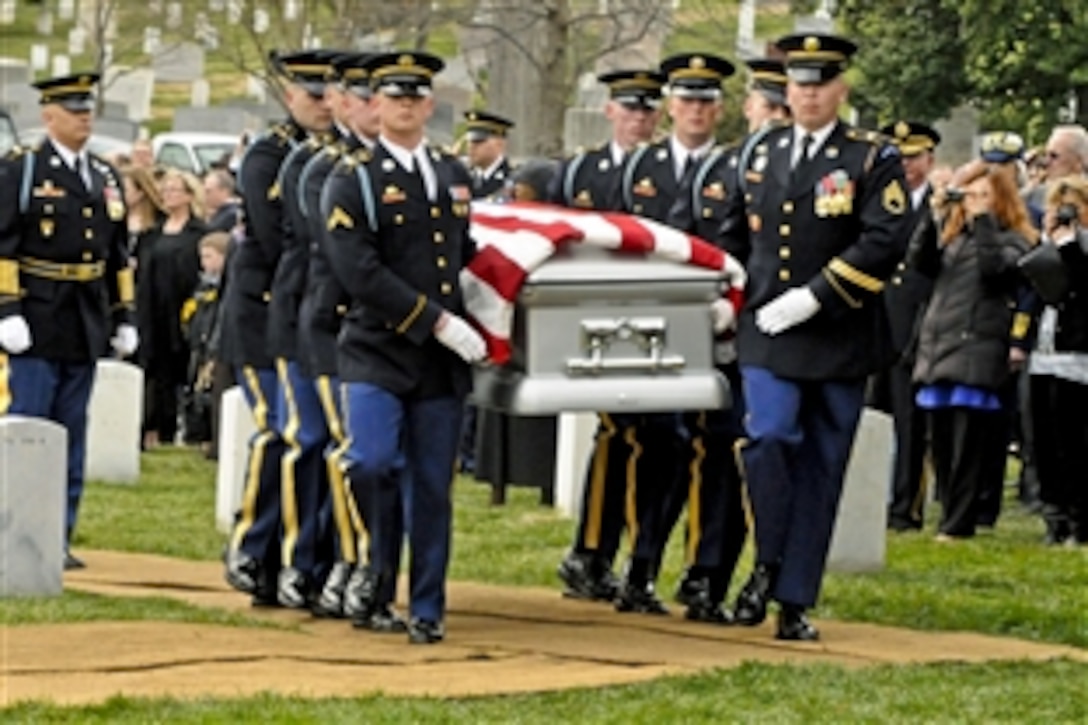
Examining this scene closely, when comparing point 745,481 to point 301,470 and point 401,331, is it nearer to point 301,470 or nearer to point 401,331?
point 401,331

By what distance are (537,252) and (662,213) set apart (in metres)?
1.61

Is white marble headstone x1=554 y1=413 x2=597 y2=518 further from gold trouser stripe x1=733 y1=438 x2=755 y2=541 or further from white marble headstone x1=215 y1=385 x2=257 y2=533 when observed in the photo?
gold trouser stripe x1=733 y1=438 x2=755 y2=541

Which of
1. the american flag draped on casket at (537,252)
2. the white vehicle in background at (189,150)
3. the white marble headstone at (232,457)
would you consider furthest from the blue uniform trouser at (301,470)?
the white vehicle in background at (189,150)

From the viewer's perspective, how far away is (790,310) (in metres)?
11.7

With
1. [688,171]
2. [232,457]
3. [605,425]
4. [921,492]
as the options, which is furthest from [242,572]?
[921,492]

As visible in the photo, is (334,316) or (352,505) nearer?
(352,505)

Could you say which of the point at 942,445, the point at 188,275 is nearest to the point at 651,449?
the point at 942,445

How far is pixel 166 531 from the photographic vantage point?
16.3 m

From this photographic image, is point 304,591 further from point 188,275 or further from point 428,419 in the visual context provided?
point 188,275

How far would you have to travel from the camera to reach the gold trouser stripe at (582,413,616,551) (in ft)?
43.2

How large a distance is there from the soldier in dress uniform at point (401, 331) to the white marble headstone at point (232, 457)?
179 inches

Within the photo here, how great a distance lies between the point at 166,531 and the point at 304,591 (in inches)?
143

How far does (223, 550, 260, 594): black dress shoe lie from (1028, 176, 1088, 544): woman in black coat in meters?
4.52

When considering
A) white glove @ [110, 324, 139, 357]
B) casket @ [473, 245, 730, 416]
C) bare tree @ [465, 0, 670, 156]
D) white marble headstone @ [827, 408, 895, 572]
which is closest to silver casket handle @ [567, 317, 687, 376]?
casket @ [473, 245, 730, 416]
